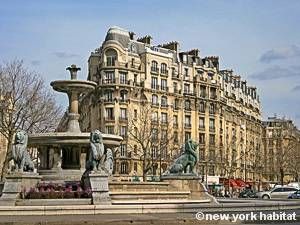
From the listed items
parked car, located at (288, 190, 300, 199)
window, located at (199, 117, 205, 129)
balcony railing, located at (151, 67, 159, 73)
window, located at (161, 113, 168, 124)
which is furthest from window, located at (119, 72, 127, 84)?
parked car, located at (288, 190, 300, 199)

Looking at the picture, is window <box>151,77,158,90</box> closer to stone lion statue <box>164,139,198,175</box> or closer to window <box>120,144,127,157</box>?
window <box>120,144,127,157</box>

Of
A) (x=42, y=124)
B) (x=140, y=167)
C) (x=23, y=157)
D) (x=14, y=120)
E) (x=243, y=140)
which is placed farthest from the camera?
(x=243, y=140)

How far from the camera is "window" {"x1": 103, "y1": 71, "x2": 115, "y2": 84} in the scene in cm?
8288

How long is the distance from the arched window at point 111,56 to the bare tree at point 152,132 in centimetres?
806

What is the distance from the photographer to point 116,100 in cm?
8281

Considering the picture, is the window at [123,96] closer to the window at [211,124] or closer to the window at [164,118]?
the window at [164,118]

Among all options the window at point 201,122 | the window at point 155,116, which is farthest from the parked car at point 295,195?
the window at point 201,122

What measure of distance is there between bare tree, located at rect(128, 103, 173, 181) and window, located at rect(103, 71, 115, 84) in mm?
5907

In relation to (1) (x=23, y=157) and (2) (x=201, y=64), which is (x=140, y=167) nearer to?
(2) (x=201, y=64)

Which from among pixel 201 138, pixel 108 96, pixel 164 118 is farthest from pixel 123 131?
pixel 201 138

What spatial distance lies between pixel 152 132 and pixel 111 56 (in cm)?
1836

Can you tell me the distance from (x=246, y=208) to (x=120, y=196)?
5903 mm

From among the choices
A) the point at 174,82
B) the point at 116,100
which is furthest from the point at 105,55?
the point at 174,82

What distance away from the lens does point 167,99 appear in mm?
88500
